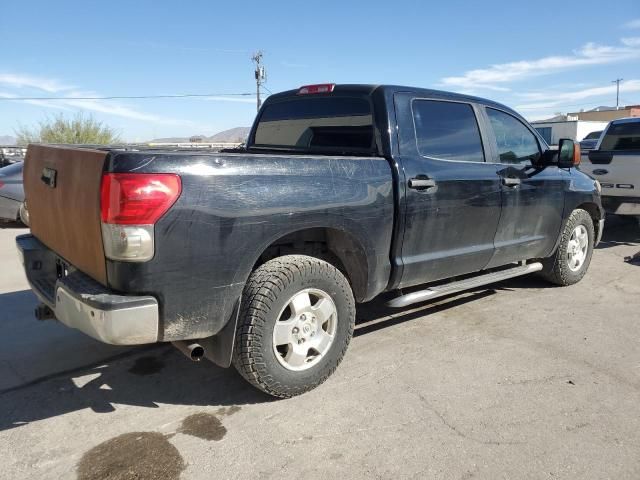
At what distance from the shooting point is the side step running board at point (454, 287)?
376cm

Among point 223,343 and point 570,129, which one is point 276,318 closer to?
point 223,343

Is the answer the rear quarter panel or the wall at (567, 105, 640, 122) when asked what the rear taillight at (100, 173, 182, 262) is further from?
the wall at (567, 105, 640, 122)

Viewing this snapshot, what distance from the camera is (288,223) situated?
9.61ft

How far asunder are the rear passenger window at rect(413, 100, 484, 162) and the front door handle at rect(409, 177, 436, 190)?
22 cm

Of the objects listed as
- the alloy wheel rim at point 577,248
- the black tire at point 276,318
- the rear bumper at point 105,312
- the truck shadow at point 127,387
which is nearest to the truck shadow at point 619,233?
the alloy wheel rim at point 577,248

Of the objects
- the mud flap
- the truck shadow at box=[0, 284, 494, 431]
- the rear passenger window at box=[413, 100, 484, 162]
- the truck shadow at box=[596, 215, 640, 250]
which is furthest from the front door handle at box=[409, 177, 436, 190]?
the truck shadow at box=[596, 215, 640, 250]

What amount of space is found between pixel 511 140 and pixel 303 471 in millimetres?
3468

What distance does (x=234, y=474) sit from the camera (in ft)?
8.06

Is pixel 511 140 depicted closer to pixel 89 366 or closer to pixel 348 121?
pixel 348 121

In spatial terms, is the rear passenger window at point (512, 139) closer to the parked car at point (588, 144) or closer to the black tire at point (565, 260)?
the black tire at point (565, 260)

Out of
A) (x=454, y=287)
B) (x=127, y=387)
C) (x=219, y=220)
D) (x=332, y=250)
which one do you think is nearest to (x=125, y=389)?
(x=127, y=387)

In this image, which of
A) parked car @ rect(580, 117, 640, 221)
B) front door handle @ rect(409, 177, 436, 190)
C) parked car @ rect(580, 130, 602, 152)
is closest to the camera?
front door handle @ rect(409, 177, 436, 190)

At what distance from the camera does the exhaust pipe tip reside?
9.42 feet

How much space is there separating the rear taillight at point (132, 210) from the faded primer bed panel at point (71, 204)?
9cm
